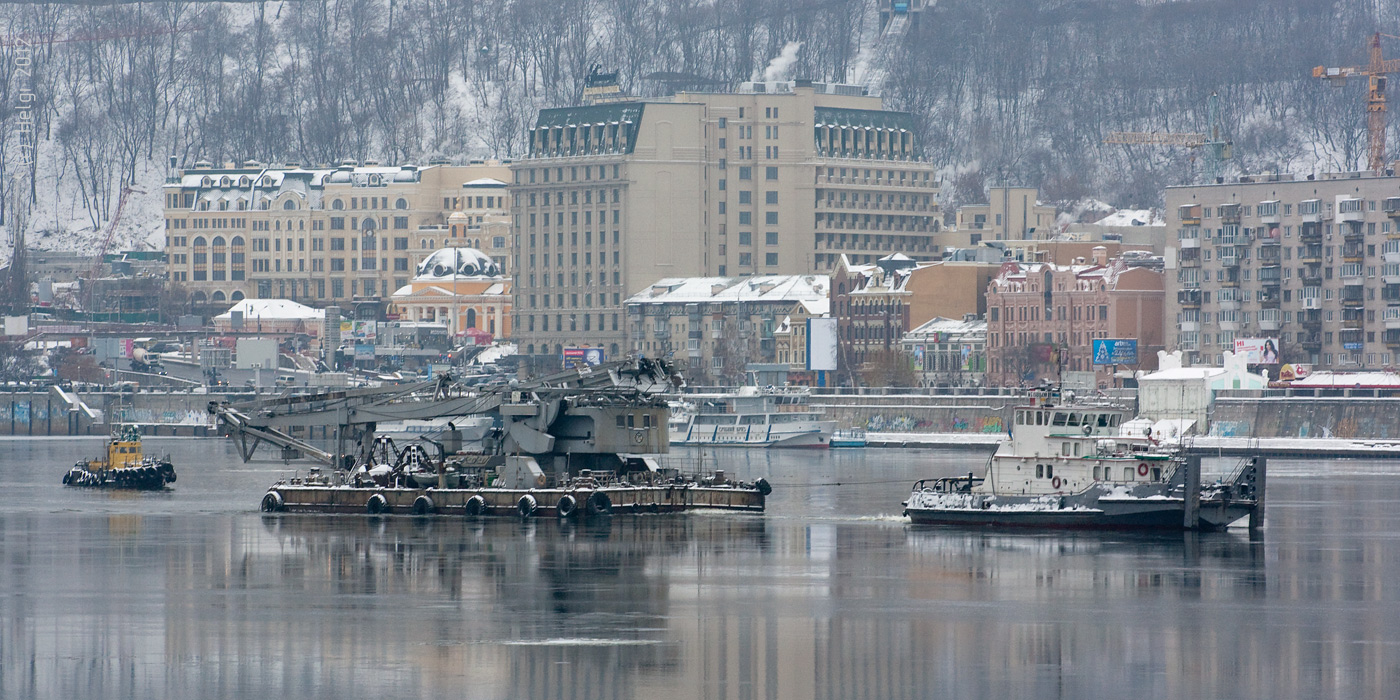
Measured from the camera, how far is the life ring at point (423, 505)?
331ft

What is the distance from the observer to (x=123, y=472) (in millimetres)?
135500

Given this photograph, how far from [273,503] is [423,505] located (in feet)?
28.3

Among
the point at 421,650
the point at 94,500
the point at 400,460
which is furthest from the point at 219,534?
the point at 421,650

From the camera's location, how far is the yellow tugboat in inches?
5271

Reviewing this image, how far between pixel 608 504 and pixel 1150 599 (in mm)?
32155

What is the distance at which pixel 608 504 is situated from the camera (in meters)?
98.5

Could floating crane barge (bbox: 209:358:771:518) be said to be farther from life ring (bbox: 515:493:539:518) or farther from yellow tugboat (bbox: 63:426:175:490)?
yellow tugboat (bbox: 63:426:175:490)

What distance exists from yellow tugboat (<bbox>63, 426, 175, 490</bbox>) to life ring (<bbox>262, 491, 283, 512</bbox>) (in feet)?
92.5

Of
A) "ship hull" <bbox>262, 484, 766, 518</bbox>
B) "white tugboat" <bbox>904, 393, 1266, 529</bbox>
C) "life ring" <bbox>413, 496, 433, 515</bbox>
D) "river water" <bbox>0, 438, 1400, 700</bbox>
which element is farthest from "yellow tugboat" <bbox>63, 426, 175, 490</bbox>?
"white tugboat" <bbox>904, 393, 1266, 529</bbox>

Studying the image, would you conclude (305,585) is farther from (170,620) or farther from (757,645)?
(757,645)

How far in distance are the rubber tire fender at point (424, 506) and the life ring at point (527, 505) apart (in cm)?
416

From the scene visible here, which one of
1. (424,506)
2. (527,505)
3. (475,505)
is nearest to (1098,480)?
(527,505)

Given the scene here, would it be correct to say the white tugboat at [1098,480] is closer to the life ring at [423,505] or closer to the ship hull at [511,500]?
the ship hull at [511,500]

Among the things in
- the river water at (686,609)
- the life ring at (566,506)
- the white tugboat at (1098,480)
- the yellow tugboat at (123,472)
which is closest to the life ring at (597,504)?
the life ring at (566,506)
